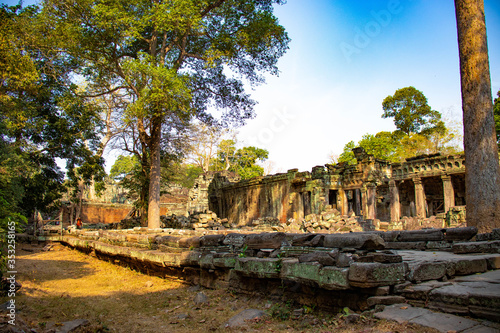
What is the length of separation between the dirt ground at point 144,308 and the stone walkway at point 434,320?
0.31 feet

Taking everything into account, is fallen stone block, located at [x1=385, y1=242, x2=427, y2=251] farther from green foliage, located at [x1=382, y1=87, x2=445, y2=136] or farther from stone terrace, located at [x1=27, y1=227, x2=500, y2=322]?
green foliage, located at [x1=382, y1=87, x2=445, y2=136]

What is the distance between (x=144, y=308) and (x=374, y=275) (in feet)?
12.1

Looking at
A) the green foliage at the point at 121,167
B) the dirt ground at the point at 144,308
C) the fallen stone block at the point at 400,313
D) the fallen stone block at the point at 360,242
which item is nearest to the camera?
the fallen stone block at the point at 400,313

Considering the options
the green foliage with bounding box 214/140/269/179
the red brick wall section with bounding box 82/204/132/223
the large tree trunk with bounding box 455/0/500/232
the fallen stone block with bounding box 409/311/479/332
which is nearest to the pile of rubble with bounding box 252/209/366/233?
the large tree trunk with bounding box 455/0/500/232

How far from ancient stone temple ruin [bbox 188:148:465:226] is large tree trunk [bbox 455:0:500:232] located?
9.67 meters

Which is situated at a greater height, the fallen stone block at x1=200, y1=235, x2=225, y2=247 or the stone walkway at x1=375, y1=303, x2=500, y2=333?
the fallen stone block at x1=200, y1=235, x2=225, y2=247

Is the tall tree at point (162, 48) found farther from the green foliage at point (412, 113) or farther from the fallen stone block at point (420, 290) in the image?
the green foliage at point (412, 113)

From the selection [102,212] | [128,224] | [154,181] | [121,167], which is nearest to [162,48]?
[154,181]

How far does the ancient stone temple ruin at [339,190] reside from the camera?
787 inches

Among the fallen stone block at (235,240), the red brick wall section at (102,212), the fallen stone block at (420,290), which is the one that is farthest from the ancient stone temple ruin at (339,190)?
the fallen stone block at (420,290)

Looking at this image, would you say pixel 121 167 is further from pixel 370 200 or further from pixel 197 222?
pixel 370 200

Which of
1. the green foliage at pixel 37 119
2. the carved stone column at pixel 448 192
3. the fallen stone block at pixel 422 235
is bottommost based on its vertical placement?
the fallen stone block at pixel 422 235

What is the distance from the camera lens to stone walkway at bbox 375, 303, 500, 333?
8.76 ft

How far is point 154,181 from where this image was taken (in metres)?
15.4
